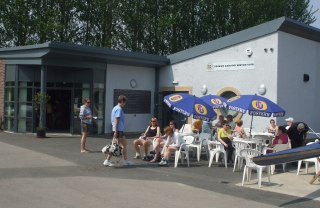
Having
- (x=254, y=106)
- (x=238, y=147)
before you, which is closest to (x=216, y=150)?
(x=238, y=147)

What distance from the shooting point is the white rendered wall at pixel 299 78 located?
18484 millimetres

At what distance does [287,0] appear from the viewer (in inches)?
1542

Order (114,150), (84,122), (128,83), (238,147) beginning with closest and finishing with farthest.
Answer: (114,150) → (238,147) → (84,122) → (128,83)

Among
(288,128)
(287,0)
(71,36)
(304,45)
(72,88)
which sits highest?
(287,0)

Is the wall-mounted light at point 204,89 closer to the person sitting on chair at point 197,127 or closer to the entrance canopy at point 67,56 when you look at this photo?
the entrance canopy at point 67,56

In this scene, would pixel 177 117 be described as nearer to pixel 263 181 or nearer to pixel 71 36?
pixel 263 181

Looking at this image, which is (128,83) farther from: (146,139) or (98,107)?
(146,139)

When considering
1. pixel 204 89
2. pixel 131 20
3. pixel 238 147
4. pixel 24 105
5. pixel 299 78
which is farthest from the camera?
pixel 131 20

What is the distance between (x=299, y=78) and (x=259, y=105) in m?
7.50

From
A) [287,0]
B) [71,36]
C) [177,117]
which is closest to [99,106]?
[177,117]

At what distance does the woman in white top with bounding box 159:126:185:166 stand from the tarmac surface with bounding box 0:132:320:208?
409 millimetres

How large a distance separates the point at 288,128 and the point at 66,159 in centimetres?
634

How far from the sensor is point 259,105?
12.9 metres

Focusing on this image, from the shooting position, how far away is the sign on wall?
1911 centimetres
